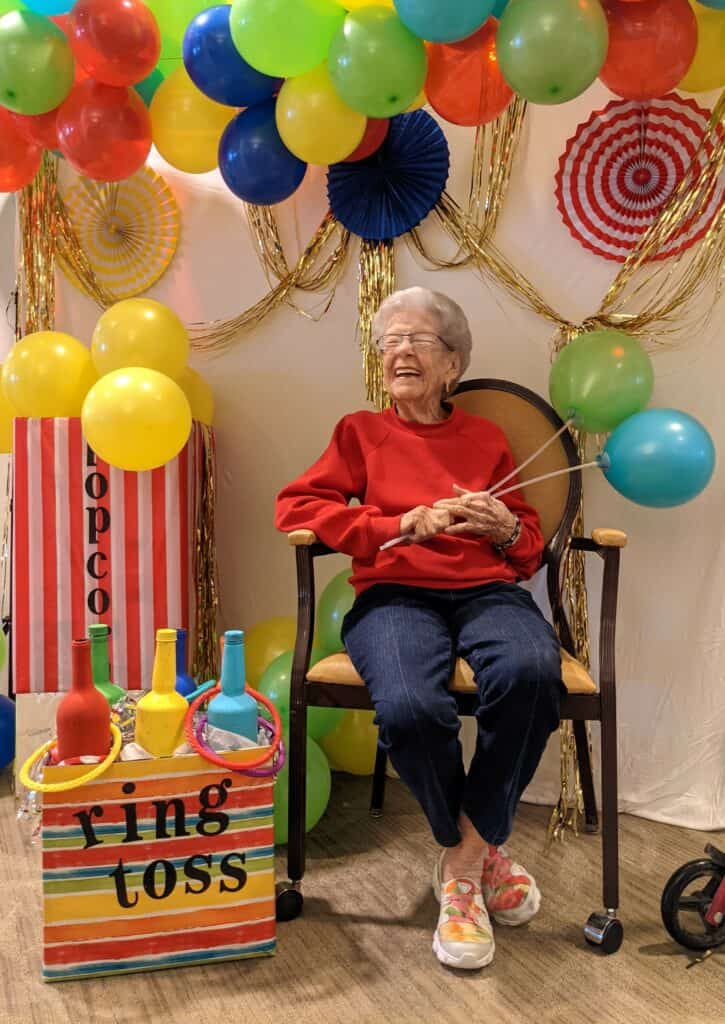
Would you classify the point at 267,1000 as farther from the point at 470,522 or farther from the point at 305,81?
the point at 305,81

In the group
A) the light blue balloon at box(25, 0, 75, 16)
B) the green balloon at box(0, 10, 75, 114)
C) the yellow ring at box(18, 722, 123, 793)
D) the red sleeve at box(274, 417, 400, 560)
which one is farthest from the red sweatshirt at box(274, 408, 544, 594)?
the light blue balloon at box(25, 0, 75, 16)

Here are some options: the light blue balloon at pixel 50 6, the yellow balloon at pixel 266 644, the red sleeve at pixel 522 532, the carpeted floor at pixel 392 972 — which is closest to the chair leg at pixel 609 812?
the carpeted floor at pixel 392 972

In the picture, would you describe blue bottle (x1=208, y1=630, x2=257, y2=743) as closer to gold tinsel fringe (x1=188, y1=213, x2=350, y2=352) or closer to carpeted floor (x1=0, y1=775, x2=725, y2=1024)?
carpeted floor (x1=0, y1=775, x2=725, y2=1024)

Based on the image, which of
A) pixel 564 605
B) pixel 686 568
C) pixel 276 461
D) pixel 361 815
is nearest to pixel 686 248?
pixel 686 568

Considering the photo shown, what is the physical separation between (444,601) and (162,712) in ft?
2.10

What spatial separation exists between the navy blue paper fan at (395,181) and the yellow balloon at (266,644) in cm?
108

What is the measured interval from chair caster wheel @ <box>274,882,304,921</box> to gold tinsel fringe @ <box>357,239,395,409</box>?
4.17ft

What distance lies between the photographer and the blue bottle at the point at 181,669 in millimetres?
1914

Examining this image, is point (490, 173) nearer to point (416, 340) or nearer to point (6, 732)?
point (416, 340)

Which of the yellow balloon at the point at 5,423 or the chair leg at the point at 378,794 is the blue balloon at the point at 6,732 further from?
the chair leg at the point at 378,794

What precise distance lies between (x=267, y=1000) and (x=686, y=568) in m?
1.41

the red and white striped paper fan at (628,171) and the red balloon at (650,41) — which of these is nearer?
the red balloon at (650,41)

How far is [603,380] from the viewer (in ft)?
6.72

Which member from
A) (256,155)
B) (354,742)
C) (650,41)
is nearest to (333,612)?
(354,742)
